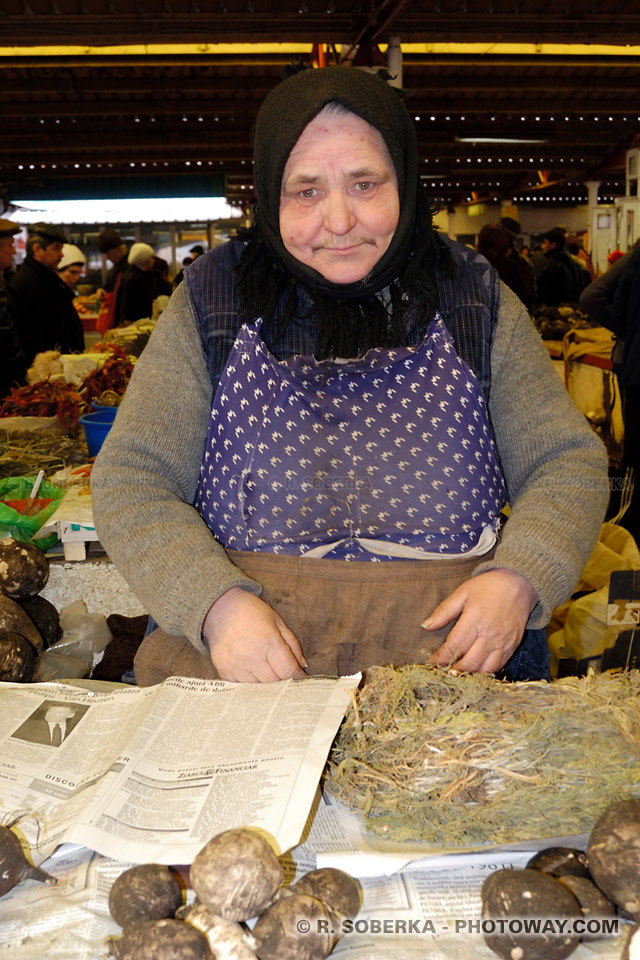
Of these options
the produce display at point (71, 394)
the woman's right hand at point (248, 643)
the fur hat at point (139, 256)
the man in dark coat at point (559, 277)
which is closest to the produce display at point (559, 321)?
the man in dark coat at point (559, 277)

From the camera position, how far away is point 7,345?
578 centimetres

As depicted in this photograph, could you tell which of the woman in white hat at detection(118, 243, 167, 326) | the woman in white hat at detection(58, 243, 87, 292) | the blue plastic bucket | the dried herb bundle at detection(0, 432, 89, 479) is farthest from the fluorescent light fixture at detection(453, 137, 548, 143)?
the blue plastic bucket

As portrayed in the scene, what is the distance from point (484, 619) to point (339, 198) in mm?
848

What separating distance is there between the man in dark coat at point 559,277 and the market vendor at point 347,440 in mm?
8178

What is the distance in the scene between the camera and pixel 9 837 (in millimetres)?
1061

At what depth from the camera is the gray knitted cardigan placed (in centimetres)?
150

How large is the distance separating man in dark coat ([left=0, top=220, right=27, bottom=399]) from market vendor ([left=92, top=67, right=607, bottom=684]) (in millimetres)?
4400

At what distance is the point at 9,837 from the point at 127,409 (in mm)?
863

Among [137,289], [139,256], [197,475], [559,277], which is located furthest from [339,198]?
[559,277]

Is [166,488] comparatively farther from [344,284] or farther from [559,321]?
[559,321]

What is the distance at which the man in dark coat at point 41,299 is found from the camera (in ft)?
20.5

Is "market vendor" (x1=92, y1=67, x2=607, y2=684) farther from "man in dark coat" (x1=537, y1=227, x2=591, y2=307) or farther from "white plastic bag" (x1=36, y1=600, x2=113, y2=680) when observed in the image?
"man in dark coat" (x1=537, y1=227, x2=591, y2=307)

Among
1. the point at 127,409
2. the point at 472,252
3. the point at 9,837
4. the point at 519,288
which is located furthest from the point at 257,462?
the point at 519,288

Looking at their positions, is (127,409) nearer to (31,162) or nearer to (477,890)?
(477,890)
